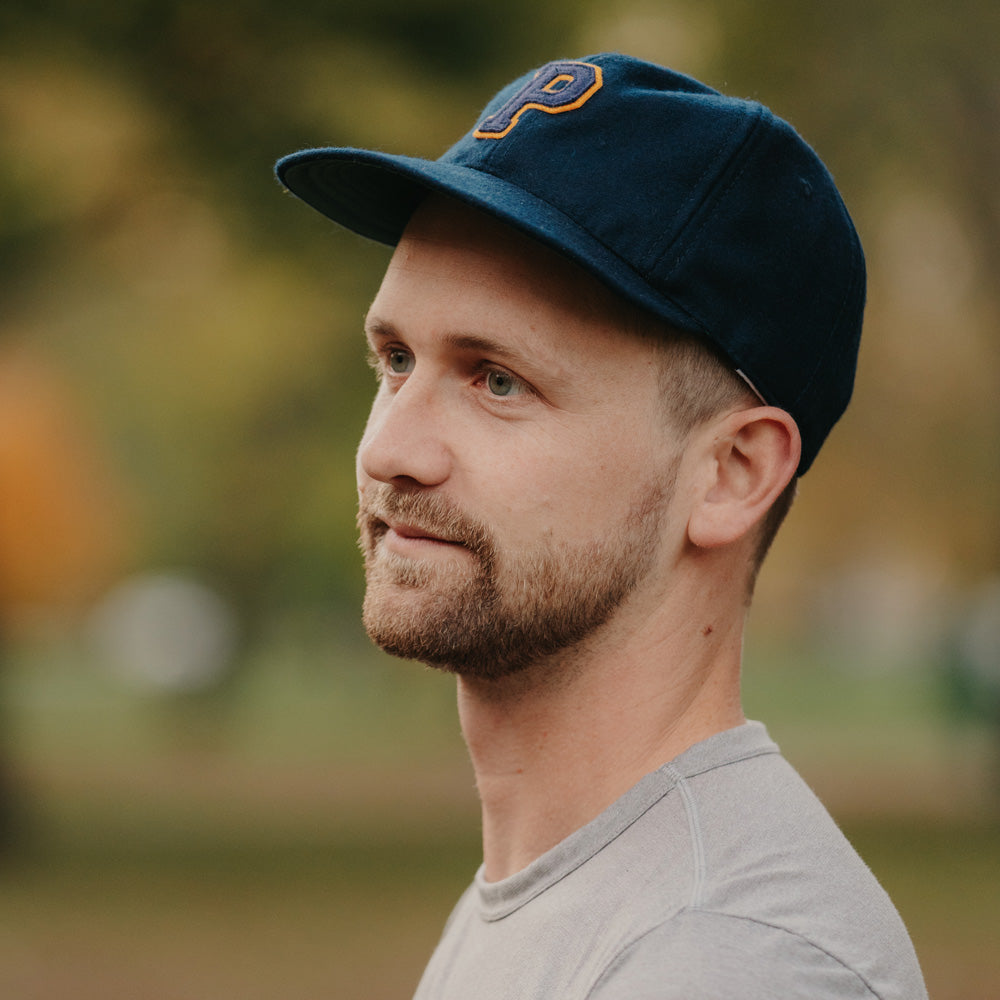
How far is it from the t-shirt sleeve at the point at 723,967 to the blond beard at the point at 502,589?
59 cm

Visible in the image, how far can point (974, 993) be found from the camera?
10.1 metres

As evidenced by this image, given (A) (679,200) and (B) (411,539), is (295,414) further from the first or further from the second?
(A) (679,200)

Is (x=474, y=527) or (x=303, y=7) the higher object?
(x=303, y=7)

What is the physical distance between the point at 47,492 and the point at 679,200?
20.2 meters

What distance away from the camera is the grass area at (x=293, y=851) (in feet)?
36.0

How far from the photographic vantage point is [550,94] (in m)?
2.53

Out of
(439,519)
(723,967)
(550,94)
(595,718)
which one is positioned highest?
(550,94)

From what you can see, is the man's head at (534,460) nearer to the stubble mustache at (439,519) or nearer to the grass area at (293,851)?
the stubble mustache at (439,519)

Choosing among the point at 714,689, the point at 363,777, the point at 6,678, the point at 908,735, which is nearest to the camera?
the point at 714,689

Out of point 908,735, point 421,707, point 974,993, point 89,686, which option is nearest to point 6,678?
point 974,993

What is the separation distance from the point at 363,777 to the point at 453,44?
47.1 feet

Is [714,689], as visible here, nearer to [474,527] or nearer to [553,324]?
[474,527]

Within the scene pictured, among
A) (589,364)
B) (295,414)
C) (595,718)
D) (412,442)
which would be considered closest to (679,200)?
(589,364)

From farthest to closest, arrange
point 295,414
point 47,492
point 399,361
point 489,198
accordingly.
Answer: point 47,492
point 295,414
point 399,361
point 489,198
